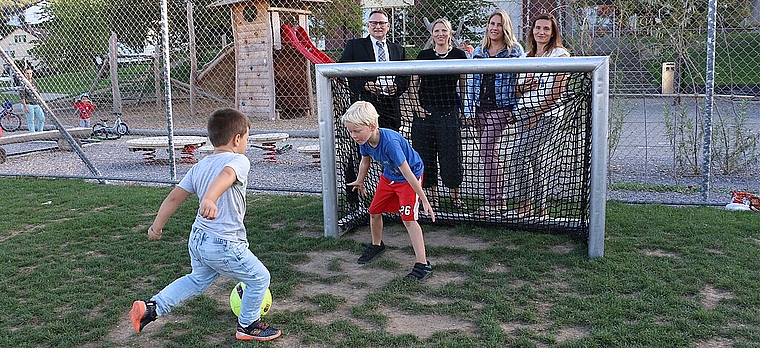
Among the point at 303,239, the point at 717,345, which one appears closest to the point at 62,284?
the point at 303,239

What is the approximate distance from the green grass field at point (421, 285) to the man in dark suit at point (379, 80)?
1.02 meters

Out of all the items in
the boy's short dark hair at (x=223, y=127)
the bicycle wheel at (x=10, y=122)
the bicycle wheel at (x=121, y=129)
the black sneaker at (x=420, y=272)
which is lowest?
the black sneaker at (x=420, y=272)

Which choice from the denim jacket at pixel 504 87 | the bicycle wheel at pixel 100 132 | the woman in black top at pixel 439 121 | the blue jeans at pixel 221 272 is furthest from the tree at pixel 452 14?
the blue jeans at pixel 221 272

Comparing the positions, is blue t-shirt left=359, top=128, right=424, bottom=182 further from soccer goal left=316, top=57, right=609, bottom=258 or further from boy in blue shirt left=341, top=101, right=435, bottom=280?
soccer goal left=316, top=57, right=609, bottom=258

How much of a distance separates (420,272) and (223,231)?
158 centimetres

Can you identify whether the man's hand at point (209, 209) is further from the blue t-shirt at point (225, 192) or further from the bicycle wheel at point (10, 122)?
the bicycle wheel at point (10, 122)

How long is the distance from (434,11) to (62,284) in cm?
1099

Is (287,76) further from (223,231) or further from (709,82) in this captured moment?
(223,231)

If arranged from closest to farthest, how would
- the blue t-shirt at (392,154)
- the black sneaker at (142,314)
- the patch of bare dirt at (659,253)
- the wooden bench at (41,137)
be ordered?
the black sneaker at (142,314) < the blue t-shirt at (392,154) < the patch of bare dirt at (659,253) < the wooden bench at (41,137)

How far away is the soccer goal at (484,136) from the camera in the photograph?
16.5 ft

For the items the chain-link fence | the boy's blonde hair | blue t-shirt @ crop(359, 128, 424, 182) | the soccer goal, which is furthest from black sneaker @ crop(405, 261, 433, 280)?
A: the chain-link fence

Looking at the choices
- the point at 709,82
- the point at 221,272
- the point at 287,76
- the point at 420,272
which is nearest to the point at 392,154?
the point at 420,272

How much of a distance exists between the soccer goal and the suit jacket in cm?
2

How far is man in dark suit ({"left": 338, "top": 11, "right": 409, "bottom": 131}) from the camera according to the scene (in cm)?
585
